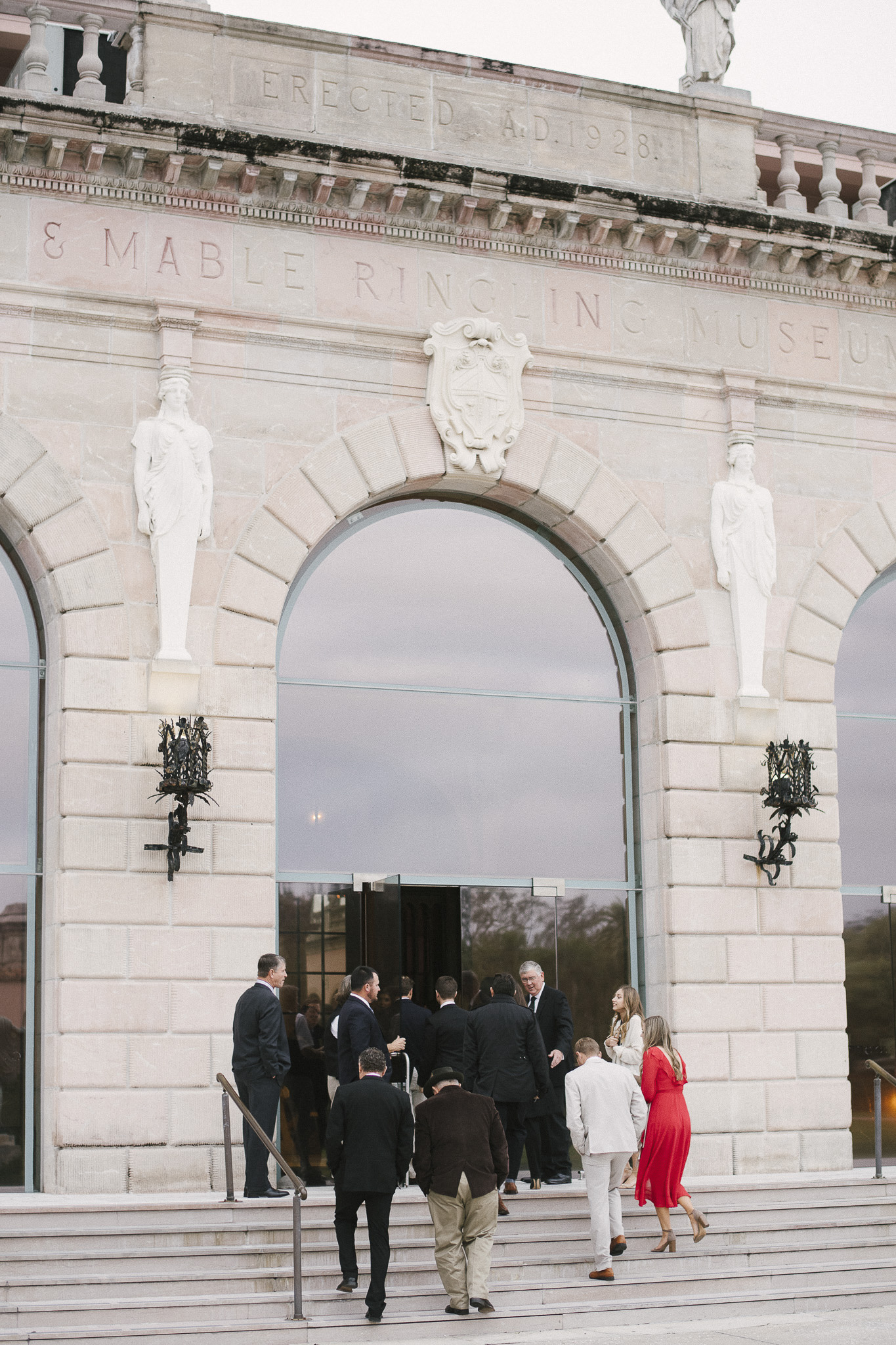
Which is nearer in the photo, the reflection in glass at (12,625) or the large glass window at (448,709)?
the reflection in glass at (12,625)

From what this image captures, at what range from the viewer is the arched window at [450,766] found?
14.4 meters

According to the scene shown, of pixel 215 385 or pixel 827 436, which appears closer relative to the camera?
pixel 215 385

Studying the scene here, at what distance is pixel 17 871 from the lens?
13508mm

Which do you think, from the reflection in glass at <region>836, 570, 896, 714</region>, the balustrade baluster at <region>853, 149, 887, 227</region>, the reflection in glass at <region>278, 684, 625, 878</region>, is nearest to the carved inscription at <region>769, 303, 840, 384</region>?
the balustrade baluster at <region>853, 149, 887, 227</region>

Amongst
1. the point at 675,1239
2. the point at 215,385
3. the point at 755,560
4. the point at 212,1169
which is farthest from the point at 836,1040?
the point at 215,385

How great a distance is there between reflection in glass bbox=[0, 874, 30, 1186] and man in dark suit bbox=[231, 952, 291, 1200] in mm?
2075

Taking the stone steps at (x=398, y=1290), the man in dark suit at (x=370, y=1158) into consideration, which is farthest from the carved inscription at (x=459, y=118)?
the stone steps at (x=398, y=1290)

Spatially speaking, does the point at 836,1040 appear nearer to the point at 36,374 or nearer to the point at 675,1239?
the point at 675,1239

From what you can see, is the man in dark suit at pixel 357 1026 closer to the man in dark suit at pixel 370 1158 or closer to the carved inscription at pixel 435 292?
the man in dark suit at pixel 370 1158

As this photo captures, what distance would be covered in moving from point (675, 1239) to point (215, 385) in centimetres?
833

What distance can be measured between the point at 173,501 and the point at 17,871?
3472 millimetres

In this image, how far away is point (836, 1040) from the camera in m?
15.2

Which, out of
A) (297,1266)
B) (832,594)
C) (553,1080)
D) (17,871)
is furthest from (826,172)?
(297,1266)

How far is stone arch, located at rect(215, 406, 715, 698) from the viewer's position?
47.5 ft
